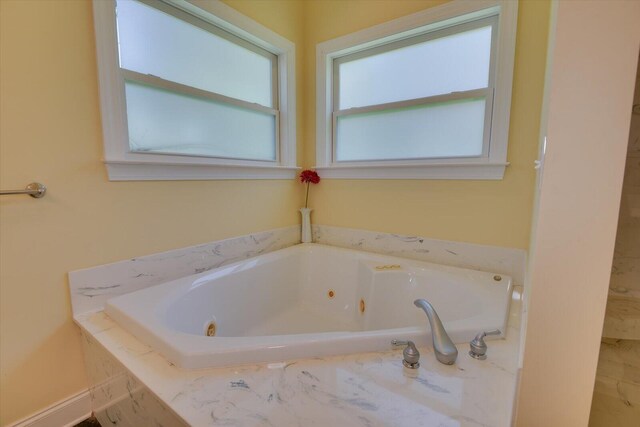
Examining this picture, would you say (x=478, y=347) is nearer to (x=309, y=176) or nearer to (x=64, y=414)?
(x=309, y=176)

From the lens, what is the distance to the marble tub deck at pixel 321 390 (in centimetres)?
64

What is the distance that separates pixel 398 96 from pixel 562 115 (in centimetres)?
146

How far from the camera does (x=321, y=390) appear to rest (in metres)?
0.72

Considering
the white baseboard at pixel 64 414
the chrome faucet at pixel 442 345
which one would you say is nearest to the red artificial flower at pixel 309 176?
the chrome faucet at pixel 442 345

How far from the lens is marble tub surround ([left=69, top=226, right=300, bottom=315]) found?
3.73 ft

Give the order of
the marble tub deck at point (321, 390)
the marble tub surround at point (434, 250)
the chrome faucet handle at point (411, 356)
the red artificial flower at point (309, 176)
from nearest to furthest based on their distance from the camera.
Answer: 1. the marble tub deck at point (321, 390)
2. the chrome faucet handle at point (411, 356)
3. the marble tub surround at point (434, 250)
4. the red artificial flower at point (309, 176)

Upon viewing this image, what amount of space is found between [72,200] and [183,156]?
49cm

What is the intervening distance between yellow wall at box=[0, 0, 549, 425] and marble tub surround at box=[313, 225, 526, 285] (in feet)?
0.17

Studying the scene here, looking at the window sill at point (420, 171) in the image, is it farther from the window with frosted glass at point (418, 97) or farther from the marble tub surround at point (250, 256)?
the marble tub surround at point (250, 256)

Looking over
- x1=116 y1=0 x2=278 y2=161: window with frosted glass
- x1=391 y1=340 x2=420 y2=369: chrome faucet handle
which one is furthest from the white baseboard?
x1=391 y1=340 x2=420 y2=369: chrome faucet handle

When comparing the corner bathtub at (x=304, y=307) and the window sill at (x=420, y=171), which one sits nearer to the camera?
the corner bathtub at (x=304, y=307)

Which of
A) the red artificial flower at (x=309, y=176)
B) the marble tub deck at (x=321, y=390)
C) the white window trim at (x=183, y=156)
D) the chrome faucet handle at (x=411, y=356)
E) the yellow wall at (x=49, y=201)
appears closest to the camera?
the marble tub deck at (x=321, y=390)

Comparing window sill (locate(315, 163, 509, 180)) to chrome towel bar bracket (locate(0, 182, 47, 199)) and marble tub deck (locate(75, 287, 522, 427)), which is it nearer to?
marble tub deck (locate(75, 287, 522, 427))

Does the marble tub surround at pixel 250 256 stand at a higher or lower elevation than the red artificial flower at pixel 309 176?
lower
